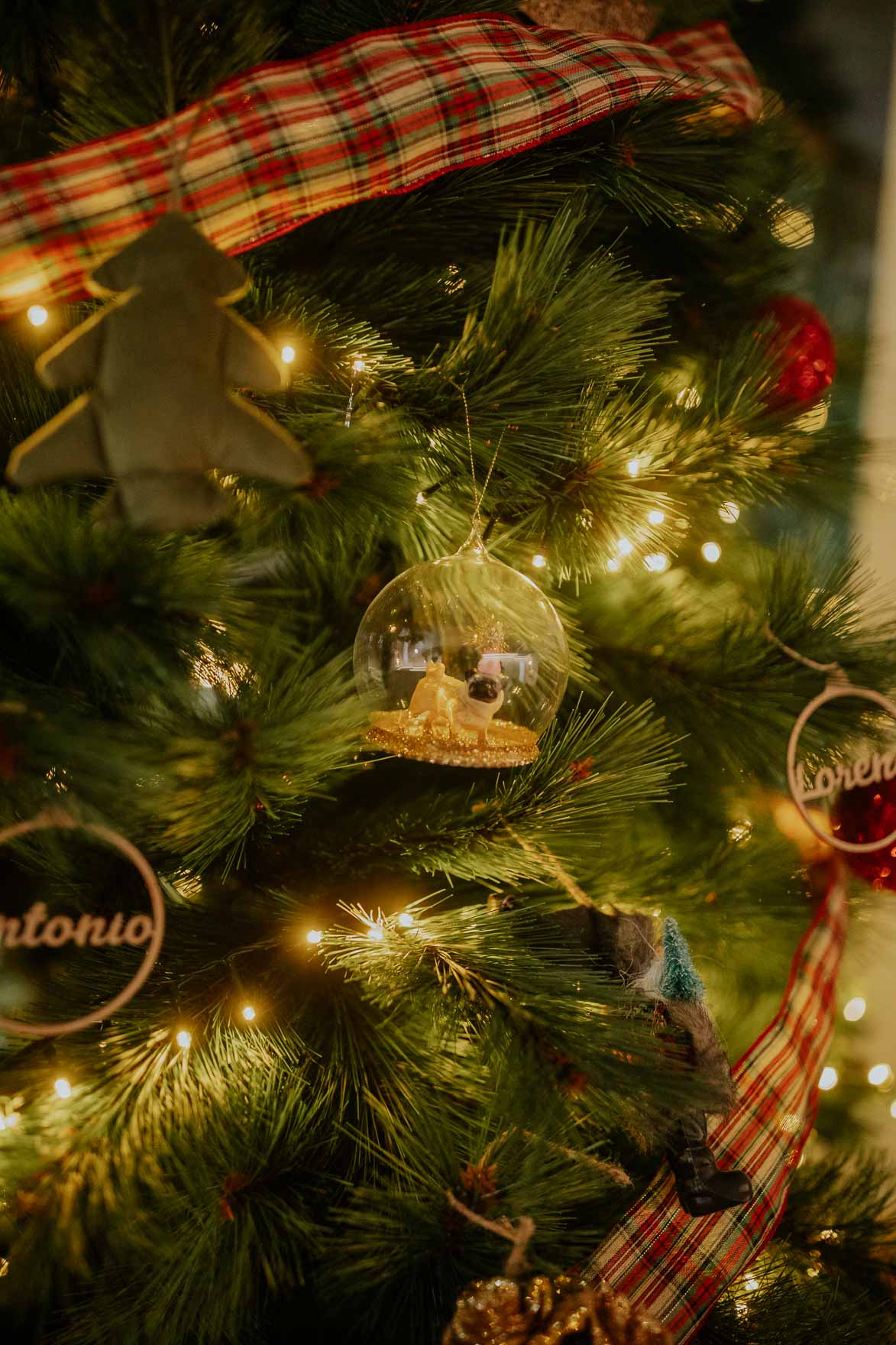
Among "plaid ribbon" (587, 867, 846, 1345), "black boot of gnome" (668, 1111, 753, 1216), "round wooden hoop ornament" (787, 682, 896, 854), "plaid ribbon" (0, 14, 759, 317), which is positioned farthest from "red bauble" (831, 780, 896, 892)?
"plaid ribbon" (0, 14, 759, 317)

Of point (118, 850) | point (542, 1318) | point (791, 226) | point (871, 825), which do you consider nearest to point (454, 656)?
point (118, 850)

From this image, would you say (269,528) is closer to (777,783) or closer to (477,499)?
(477,499)

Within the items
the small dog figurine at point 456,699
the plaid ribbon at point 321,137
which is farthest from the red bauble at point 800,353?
the small dog figurine at point 456,699

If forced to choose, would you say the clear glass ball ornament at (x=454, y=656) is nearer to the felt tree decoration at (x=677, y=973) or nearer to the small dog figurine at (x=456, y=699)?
the small dog figurine at (x=456, y=699)

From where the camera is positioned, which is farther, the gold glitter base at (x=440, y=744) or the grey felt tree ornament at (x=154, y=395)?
the gold glitter base at (x=440, y=744)

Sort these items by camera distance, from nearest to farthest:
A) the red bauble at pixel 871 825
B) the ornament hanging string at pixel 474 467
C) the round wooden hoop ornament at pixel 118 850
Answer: the round wooden hoop ornament at pixel 118 850 < the ornament hanging string at pixel 474 467 < the red bauble at pixel 871 825

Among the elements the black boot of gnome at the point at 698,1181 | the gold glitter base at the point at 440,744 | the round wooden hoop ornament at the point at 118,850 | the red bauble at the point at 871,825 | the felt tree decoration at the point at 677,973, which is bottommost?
the red bauble at the point at 871,825

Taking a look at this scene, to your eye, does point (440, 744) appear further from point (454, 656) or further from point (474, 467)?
point (474, 467)

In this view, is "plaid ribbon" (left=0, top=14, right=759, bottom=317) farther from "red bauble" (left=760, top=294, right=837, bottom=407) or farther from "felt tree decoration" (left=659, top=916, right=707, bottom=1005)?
"felt tree decoration" (left=659, top=916, right=707, bottom=1005)
